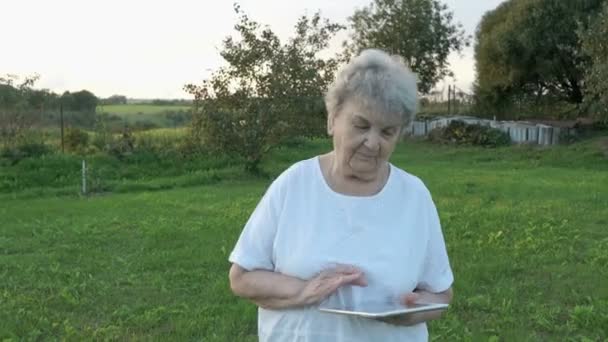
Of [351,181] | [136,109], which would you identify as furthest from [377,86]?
[136,109]

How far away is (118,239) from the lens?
27.0 ft

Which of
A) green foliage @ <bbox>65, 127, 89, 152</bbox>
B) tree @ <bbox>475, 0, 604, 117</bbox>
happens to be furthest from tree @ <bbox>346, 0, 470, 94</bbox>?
green foliage @ <bbox>65, 127, 89, 152</bbox>

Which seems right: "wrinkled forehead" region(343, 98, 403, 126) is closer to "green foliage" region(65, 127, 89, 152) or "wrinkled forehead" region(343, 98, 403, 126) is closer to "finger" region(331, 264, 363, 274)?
"finger" region(331, 264, 363, 274)

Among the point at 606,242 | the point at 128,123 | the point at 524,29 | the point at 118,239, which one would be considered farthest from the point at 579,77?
the point at 118,239

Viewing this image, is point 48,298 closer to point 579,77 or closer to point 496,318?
point 496,318

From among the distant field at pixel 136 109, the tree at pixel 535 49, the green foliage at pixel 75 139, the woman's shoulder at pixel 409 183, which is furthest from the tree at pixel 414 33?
the woman's shoulder at pixel 409 183

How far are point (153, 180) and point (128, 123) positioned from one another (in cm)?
418

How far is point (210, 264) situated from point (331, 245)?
15.8ft

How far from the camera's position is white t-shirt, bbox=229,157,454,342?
218cm

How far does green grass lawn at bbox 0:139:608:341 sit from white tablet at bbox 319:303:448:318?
278cm

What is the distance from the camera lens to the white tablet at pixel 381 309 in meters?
2.04

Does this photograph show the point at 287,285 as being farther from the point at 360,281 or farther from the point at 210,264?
the point at 210,264

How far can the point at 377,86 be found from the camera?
2.16 m

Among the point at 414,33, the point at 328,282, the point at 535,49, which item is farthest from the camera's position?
the point at 414,33
